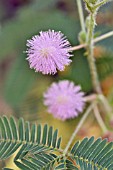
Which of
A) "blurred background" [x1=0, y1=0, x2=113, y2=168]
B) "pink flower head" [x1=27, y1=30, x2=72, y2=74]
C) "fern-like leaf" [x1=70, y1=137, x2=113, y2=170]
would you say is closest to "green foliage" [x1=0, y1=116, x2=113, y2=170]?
"fern-like leaf" [x1=70, y1=137, x2=113, y2=170]

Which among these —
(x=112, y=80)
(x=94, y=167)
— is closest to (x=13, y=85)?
(x=112, y=80)

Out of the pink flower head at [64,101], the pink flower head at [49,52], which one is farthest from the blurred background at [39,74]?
the pink flower head at [49,52]

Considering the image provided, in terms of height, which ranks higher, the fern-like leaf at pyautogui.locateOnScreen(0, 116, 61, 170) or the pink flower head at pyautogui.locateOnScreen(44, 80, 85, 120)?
the pink flower head at pyautogui.locateOnScreen(44, 80, 85, 120)

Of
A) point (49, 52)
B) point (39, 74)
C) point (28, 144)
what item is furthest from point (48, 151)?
point (39, 74)

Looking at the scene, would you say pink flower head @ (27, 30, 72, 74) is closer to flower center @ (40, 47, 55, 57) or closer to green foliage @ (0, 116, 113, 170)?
flower center @ (40, 47, 55, 57)

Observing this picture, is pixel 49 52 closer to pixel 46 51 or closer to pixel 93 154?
pixel 46 51

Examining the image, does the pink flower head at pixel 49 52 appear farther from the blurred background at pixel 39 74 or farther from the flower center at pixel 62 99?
the blurred background at pixel 39 74

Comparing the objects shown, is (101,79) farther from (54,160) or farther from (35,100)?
(54,160)
